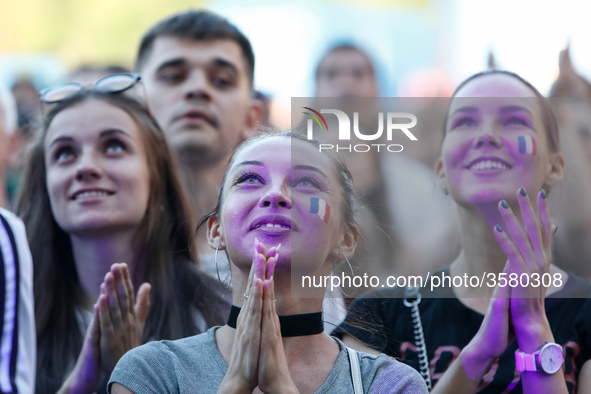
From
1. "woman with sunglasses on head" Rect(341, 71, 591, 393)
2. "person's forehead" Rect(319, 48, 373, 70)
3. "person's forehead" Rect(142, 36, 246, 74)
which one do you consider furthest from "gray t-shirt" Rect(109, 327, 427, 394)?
"person's forehead" Rect(319, 48, 373, 70)

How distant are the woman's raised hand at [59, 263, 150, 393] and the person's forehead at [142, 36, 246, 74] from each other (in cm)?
153

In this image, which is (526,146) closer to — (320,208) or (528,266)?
(528,266)

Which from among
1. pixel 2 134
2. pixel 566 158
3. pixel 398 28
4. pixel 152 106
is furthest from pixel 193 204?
pixel 398 28

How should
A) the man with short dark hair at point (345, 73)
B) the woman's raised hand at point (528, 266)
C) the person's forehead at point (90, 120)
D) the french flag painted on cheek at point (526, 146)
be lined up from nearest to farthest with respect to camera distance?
1. the woman's raised hand at point (528, 266)
2. the french flag painted on cheek at point (526, 146)
3. the person's forehead at point (90, 120)
4. the man with short dark hair at point (345, 73)

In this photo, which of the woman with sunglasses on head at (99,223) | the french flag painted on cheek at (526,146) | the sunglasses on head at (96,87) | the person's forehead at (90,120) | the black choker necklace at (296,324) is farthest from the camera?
the sunglasses on head at (96,87)

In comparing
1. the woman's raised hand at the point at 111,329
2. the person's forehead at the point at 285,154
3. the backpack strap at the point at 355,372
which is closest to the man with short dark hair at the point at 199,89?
the woman's raised hand at the point at 111,329

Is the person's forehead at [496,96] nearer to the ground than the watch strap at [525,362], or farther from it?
farther from it

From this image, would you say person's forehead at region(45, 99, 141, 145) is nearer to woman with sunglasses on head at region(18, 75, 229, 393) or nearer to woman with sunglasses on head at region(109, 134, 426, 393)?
woman with sunglasses on head at region(18, 75, 229, 393)

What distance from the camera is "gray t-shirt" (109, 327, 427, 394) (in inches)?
84.0

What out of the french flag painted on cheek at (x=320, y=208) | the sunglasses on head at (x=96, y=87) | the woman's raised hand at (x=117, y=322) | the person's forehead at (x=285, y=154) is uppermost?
the sunglasses on head at (x=96, y=87)

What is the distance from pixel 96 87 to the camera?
11.0 feet

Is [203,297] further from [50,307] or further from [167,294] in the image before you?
[50,307]

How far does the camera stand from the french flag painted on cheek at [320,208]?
233cm

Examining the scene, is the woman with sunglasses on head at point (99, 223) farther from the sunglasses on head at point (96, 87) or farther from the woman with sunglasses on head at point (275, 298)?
the woman with sunglasses on head at point (275, 298)
